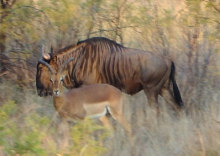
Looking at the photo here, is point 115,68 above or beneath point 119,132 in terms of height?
above

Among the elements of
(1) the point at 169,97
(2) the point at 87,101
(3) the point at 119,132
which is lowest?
(1) the point at 169,97

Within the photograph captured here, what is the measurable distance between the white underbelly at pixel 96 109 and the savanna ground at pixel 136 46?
6.9 inches

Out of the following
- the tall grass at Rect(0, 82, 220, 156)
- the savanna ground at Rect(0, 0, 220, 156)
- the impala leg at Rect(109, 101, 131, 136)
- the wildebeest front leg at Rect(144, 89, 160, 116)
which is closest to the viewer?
the tall grass at Rect(0, 82, 220, 156)

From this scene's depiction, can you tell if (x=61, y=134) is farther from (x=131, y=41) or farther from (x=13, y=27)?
(x=131, y=41)

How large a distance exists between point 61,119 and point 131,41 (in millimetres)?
2582

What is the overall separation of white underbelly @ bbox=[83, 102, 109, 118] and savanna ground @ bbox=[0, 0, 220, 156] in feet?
0.57

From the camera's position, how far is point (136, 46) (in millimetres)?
9164

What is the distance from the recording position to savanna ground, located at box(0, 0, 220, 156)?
6.62m

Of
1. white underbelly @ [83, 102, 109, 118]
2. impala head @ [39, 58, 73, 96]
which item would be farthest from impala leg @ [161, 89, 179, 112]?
impala head @ [39, 58, 73, 96]

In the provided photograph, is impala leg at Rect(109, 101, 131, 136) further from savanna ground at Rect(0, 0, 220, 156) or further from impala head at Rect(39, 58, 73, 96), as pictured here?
impala head at Rect(39, 58, 73, 96)

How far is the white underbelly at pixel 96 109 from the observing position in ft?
23.1

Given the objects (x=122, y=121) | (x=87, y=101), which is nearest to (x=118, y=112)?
(x=122, y=121)

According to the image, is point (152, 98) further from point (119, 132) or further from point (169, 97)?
point (119, 132)

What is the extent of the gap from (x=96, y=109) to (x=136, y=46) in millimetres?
2391
